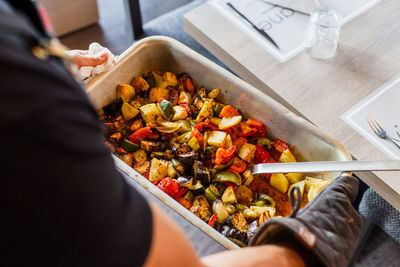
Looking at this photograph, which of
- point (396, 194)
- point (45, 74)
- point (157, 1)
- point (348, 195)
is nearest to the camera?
point (45, 74)

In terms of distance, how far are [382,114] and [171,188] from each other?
1.89 feet

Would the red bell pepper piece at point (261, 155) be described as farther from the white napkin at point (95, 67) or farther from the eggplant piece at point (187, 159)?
the white napkin at point (95, 67)

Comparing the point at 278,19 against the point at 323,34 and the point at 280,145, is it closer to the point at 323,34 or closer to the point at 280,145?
the point at 323,34

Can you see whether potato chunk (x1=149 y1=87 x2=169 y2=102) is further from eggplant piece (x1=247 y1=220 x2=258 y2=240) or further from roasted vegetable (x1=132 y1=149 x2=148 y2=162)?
eggplant piece (x1=247 y1=220 x2=258 y2=240)

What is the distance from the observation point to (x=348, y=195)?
2.56ft

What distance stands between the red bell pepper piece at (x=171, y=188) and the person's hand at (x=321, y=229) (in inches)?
10.0

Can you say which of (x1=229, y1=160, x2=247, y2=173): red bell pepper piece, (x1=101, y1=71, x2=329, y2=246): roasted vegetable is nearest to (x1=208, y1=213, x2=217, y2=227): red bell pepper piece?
(x1=101, y1=71, x2=329, y2=246): roasted vegetable

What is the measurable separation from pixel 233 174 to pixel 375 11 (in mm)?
722

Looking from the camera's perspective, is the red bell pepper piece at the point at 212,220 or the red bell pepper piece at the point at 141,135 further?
the red bell pepper piece at the point at 141,135

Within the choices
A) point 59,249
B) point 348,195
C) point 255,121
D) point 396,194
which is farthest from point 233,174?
point 59,249

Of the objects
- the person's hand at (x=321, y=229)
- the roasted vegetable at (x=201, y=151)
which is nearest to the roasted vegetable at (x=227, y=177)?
the roasted vegetable at (x=201, y=151)

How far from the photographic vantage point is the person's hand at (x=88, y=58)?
90 centimetres

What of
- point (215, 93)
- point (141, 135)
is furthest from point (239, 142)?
point (141, 135)

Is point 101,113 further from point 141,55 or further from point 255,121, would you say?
point 255,121
